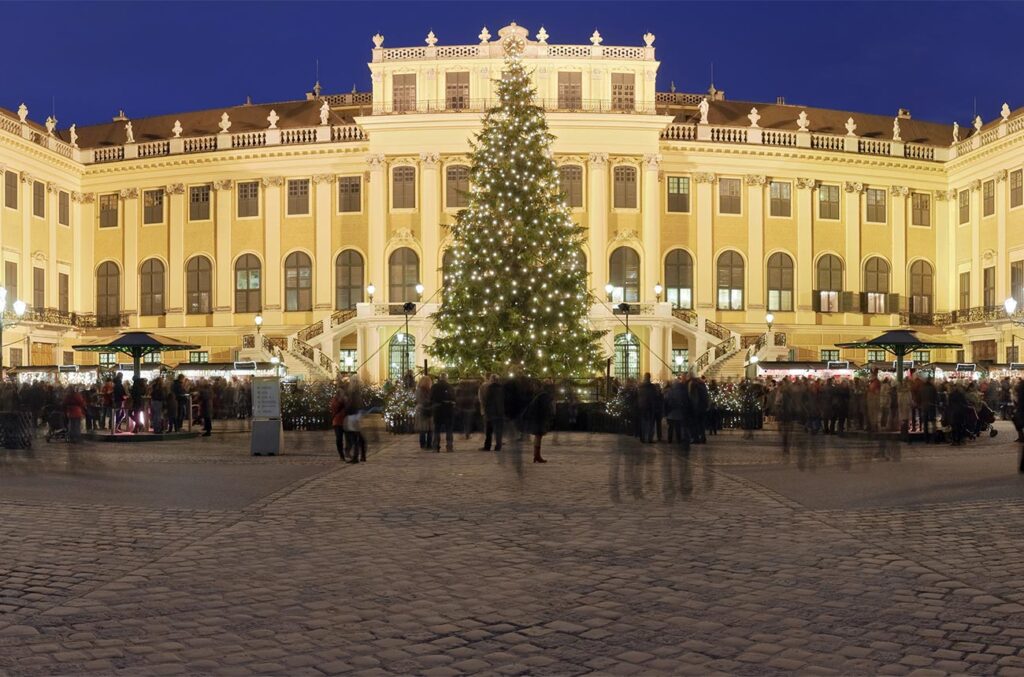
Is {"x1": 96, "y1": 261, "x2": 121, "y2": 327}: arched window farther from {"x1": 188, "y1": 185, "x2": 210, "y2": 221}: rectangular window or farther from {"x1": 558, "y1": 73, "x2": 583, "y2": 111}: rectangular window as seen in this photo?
{"x1": 558, "y1": 73, "x2": 583, "y2": 111}: rectangular window

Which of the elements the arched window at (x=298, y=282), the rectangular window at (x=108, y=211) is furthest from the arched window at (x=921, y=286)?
the rectangular window at (x=108, y=211)

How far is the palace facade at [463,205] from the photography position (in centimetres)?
5416

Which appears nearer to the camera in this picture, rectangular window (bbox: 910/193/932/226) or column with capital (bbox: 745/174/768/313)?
column with capital (bbox: 745/174/768/313)

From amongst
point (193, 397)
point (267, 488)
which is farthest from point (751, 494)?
point (193, 397)

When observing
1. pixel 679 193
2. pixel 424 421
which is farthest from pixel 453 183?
pixel 424 421

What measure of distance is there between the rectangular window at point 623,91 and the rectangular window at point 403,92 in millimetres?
9687

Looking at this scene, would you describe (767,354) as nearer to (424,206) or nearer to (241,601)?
(424,206)

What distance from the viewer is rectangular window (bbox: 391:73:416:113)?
5534 centimetres

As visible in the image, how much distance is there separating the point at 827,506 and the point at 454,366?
65.2ft

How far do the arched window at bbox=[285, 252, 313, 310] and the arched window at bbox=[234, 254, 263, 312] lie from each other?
1.56 m

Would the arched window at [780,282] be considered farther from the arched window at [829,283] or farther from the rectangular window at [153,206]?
the rectangular window at [153,206]

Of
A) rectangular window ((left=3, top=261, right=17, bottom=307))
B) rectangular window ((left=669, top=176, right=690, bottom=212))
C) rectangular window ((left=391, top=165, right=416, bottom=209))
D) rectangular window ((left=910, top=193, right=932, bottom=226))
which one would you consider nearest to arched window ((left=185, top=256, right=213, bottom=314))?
rectangular window ((left=3, top=261, right=17, bottom=307))

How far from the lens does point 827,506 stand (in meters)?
13.5

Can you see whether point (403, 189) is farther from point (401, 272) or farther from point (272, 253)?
point (272, 253)
